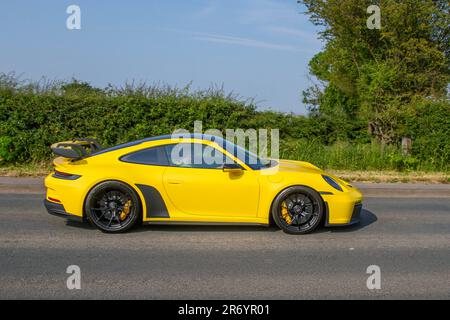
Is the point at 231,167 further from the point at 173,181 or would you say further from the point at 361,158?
the point at 361,158

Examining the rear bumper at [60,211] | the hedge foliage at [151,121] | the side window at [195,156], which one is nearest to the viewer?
the rear bumper at [60,211]

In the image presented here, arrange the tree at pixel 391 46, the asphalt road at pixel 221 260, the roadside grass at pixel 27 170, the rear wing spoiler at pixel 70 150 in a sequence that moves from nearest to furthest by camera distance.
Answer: the asphalt road at pixel 221 260, the rear wing spoiler at pixel 70 150, the roadside grass at pixel 27 170, the tree at pixel 391 46

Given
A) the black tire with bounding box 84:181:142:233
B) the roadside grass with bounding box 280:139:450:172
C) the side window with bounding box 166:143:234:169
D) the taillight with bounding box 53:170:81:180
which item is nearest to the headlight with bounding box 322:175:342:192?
the side window with bounding box 166:143:234:169

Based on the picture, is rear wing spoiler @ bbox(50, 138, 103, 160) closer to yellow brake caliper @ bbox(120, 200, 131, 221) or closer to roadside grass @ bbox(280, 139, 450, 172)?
yellow brake caliper @ bbox(120, 200, 131, 221)

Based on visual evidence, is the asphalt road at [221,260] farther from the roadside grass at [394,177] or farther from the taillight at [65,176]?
the roadside grass at [394,177]

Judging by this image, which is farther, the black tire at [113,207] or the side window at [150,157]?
the side window at [150,157]

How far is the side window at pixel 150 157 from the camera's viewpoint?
296 inches

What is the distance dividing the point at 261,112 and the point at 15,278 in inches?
457

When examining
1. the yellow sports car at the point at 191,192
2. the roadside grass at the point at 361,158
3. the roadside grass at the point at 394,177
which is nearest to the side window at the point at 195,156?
the yellow sports car at the point at 191,192

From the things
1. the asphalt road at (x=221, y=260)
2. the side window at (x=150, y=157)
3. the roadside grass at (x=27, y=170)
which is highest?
the side window at (x=150, y=157)

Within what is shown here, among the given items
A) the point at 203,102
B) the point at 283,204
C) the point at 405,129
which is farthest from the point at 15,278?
the point at 405,129

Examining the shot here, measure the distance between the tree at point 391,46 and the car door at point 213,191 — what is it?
40.5ft

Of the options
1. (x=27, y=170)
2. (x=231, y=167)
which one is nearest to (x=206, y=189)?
(x=231, y=167)
